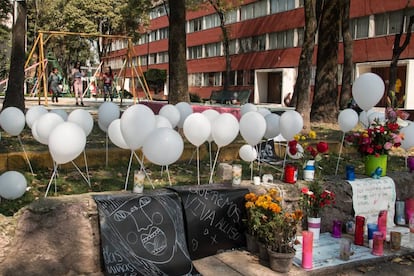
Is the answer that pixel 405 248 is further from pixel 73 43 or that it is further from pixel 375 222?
pixel 73 43

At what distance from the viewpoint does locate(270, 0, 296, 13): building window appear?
3462 cm

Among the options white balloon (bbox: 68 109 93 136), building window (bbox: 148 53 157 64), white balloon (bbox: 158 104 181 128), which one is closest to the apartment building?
building window (bbox: 148 53 157 64)

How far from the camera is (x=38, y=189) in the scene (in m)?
5.20

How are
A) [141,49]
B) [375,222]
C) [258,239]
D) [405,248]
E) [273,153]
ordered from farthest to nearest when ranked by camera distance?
[141,49] → [273,153] → [375,222] → [405,248] → [258,239]

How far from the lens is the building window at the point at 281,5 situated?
34.6 meters

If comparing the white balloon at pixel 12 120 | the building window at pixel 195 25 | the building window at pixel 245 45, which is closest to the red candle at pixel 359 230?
the white balloon at pixel 12 120

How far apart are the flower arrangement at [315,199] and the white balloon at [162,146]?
1578 mm

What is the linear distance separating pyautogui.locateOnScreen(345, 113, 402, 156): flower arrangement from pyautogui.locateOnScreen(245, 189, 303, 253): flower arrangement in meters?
1.72

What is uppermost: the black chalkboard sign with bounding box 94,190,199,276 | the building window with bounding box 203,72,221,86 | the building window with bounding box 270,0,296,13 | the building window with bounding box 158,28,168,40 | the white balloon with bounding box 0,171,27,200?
the building window with bounding box 158,28,168,40

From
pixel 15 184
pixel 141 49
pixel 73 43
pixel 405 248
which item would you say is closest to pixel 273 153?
pixel 405 248

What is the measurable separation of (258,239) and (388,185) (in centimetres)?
222

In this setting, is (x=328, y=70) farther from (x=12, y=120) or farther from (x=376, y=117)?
(x=12, y=120)

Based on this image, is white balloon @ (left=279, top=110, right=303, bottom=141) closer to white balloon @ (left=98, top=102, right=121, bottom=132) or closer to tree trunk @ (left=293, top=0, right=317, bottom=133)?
white balloon @ (left=98, top=102, right=121, bottom=132)

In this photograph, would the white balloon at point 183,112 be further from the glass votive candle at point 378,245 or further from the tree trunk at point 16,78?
the tree trunk at point 16,78
